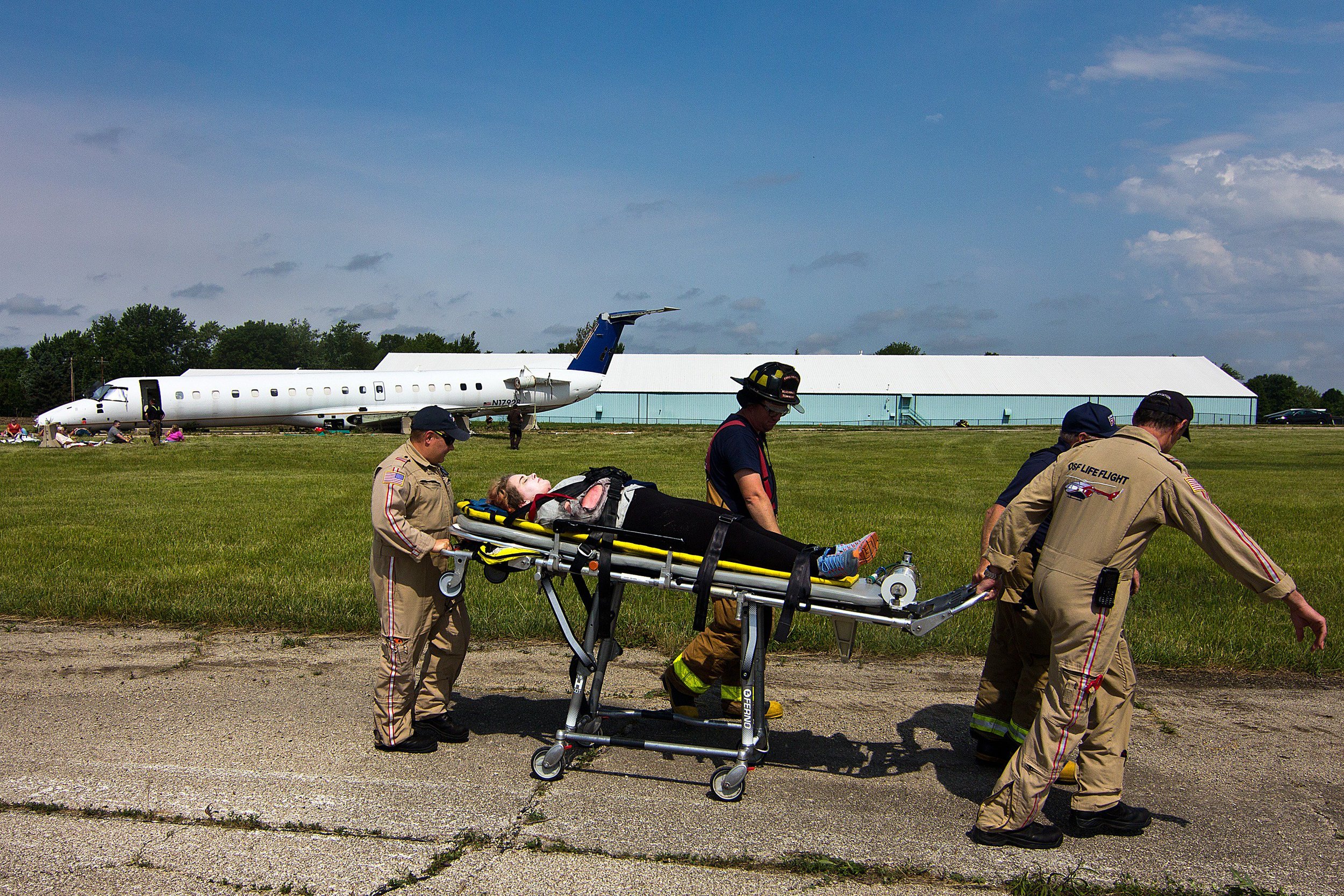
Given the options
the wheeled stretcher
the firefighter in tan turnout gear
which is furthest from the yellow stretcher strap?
the firefighter in tan turnout gear

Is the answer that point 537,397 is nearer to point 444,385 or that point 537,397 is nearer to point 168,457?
point 444,385

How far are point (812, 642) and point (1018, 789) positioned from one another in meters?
3.79

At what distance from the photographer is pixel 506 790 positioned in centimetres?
480

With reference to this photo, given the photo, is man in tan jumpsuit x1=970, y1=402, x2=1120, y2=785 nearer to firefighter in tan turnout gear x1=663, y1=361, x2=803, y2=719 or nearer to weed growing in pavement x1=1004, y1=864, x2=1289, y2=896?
weed growing in pavement x1=1004, y1=864, x2=1289, y2=896

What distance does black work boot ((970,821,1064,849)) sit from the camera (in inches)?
167

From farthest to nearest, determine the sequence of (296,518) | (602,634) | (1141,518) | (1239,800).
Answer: (296,518), (602,634), (1239,800), (1141,518)

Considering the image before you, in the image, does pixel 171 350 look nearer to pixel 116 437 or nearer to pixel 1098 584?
pixel 116 437

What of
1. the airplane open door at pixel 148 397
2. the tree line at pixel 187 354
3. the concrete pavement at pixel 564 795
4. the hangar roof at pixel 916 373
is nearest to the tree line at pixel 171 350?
→ the tree line at pixel 187 354

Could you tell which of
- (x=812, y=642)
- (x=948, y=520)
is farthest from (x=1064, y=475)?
(x=948, y=520)

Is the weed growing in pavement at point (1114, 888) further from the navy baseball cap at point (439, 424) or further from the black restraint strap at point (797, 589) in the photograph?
the navy baseball cap at point (439, 424)

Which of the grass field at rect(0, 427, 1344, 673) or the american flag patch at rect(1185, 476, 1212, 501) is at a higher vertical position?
the american flag patch at rect(1185, 476, 1212, 501)

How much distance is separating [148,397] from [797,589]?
41934 millimetres

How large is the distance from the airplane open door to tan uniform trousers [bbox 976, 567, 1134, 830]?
41936 mm

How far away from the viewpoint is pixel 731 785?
4668mm
